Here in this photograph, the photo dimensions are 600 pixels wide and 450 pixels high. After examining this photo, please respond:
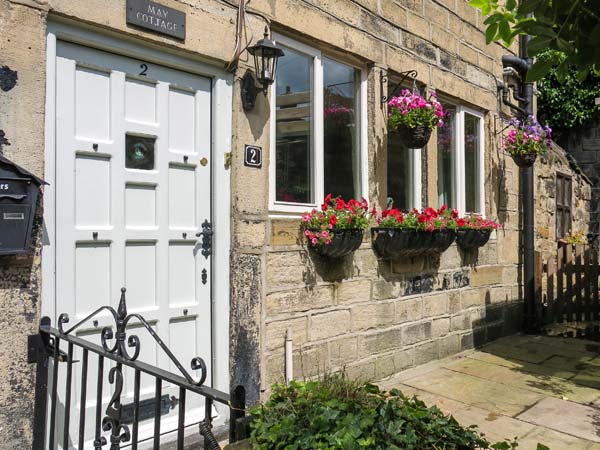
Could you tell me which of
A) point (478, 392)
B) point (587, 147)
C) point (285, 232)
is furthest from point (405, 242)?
point (587, 147)

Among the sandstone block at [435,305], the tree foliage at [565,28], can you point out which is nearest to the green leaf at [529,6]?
the tree foliage at [565,28]

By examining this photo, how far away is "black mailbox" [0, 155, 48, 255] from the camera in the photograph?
2441 mm

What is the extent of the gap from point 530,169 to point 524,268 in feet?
4.33

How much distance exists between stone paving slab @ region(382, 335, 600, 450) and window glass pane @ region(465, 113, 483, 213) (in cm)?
170

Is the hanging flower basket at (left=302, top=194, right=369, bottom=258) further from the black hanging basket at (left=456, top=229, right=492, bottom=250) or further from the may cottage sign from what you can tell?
the black hanging basket at (left=456, top=229, right=492, bottom=250)

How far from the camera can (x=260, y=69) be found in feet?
11.8

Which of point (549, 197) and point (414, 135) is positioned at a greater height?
point (414, 135)

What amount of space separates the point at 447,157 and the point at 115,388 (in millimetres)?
4664

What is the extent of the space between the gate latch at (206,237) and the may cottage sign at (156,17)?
3.91ft

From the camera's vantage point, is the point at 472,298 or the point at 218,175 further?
the point at 472,298

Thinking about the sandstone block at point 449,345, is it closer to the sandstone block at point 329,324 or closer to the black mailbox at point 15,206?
the sandstone block at point 329,324

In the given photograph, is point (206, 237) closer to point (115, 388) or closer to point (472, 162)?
point (115, 388)

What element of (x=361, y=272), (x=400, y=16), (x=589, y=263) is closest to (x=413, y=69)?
(x=400, y=16)

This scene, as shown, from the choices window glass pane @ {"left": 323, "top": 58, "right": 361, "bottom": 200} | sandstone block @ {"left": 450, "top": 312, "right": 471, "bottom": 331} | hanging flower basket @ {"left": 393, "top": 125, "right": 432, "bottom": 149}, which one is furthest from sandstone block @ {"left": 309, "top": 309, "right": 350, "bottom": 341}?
sandstone block @ {"left": 450, "top": 312, "right": 471, "bottom": 331}
